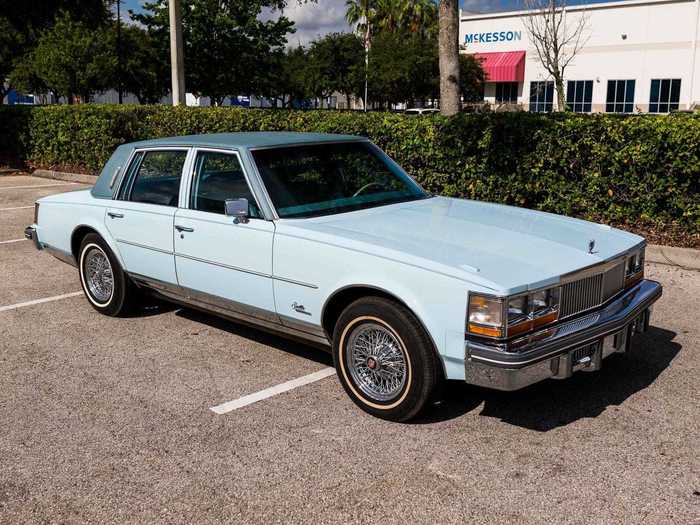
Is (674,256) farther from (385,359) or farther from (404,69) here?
(404,69)

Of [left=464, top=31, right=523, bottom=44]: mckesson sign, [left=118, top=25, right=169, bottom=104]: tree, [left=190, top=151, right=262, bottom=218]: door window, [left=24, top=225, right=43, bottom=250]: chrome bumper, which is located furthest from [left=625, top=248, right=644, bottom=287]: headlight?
[left=464, top=31, right=523, bottom=44]: mckesson sign

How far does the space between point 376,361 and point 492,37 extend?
5475cm

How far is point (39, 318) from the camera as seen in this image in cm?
641

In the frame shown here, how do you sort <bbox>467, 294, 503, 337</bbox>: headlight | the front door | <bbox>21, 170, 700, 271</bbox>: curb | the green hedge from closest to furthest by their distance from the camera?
<bbox>467, 294, 503, 337</bbox>: headlight, the front door, <bbox>21, 170, 700, 271</bbox>: curb, the green hedge

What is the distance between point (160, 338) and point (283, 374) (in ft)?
4.31

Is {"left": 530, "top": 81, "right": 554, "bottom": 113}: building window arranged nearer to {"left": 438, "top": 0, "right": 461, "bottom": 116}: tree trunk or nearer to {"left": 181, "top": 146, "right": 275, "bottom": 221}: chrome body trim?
{"left": 438, "top": 0, "right": 461, "bottom": 116}: tree trunk

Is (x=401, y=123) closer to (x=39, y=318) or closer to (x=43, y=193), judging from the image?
(x=39, y=318)

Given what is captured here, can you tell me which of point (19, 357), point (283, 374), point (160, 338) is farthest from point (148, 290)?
point (283, 374)

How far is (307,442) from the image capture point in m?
4.05

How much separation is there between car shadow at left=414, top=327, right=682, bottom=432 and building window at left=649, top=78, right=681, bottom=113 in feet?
155

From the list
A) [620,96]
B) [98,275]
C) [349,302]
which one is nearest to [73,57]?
[620,96]

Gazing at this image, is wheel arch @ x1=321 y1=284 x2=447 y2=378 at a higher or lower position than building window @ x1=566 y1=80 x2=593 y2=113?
lower

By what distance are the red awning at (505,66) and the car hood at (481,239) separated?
4986 cm

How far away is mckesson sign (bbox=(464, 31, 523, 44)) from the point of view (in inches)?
2120
